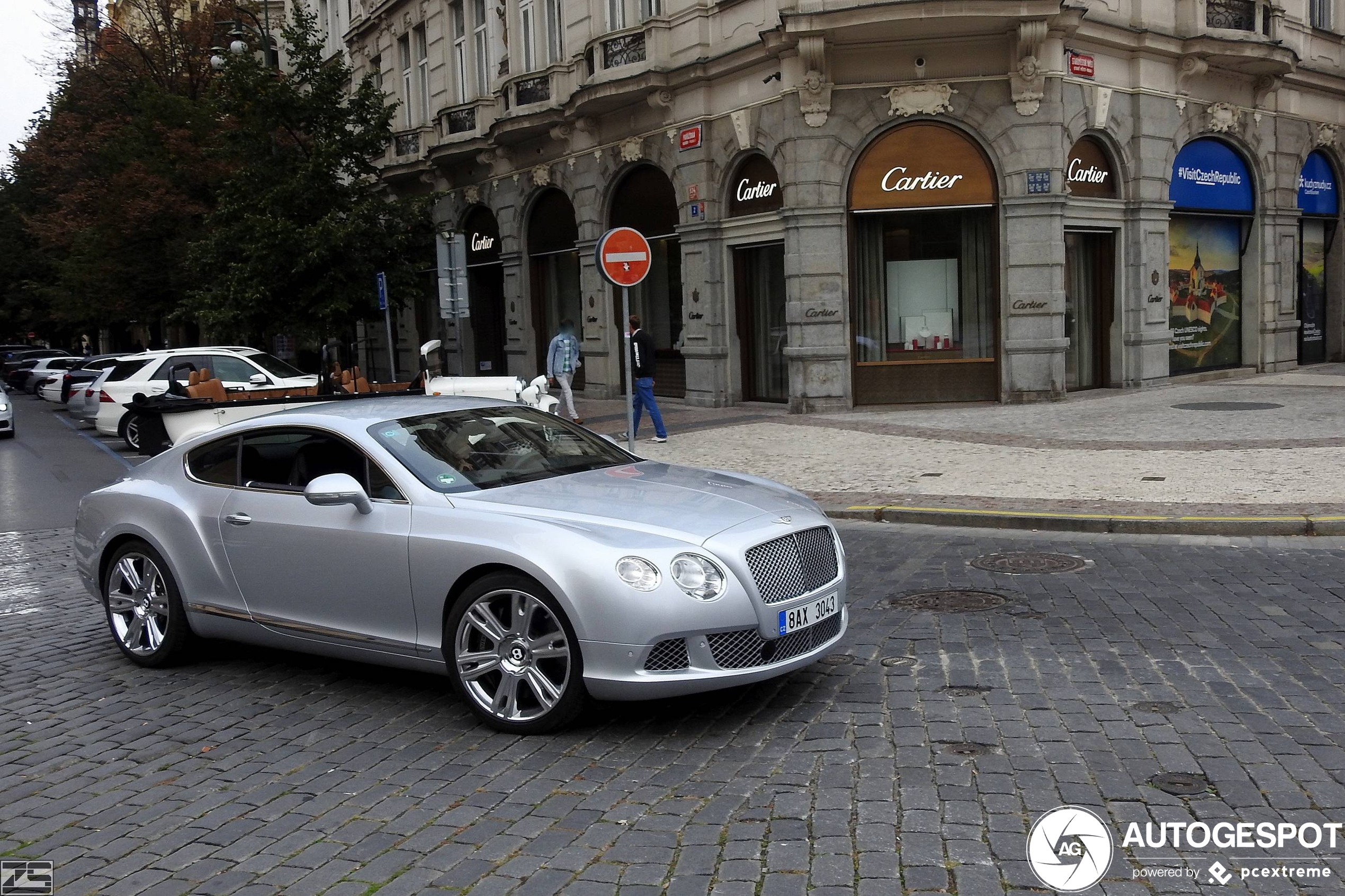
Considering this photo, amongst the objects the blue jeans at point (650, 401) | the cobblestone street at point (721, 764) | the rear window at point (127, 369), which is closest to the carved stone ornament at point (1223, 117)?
the blue jeans at point (650, 401)

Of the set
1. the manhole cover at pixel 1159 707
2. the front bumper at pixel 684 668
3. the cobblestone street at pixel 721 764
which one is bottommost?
the cobblestone street at pixel 721 764

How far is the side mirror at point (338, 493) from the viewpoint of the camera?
5.57 meters

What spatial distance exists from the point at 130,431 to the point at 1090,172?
16.8 meters

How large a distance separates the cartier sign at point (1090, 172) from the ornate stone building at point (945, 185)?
0.06 m

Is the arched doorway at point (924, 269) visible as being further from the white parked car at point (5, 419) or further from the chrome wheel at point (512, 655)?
the white parked car at point (5, 419)

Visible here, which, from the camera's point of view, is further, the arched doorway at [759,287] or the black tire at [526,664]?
the arched doorway at [759,287]

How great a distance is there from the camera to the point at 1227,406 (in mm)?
18031

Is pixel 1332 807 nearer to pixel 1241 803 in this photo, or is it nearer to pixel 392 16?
pixel 1241 803

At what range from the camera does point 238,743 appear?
17.4 ft

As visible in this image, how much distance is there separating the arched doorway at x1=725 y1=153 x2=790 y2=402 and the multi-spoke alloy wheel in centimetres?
1479

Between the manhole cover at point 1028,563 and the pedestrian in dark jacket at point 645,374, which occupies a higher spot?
the pedestrian in dark jacket at point 645,374

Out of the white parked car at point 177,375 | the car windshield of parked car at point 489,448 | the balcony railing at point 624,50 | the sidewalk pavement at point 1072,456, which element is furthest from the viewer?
the balcony railing at point 624,50

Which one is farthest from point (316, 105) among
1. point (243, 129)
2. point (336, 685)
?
point (336, 685)

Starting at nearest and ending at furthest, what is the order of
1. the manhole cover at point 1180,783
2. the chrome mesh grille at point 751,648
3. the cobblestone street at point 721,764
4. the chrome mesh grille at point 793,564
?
the cobblestone street at point 721,764 → the manhole cover at point 1180,783 → the chrome mesh grille at point 751,648 → the chrome mesh grille at point 793,564
